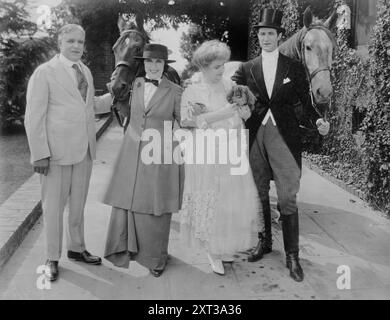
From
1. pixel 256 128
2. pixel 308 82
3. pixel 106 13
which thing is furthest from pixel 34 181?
pixel 106 13

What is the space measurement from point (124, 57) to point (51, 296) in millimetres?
2018

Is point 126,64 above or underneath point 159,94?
above

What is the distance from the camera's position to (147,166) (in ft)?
11.6

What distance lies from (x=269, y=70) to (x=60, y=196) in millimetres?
2000

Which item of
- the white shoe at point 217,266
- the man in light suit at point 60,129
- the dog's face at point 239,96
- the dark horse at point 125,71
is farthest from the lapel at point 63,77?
the white shoe at point 217,266

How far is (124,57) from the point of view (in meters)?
3.80

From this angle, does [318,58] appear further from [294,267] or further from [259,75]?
[294,267]

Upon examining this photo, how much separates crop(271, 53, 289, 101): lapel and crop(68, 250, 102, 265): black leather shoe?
6.66 feet

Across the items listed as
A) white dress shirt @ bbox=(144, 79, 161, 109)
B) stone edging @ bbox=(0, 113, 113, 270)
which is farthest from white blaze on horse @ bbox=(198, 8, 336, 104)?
stone edging @ bbox=(0, 113, 113, 270)

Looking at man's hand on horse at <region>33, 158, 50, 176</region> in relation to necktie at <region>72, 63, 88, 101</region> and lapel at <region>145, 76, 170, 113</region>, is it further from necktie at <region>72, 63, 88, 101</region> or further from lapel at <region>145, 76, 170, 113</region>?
lapel at <region>145, 76, 170, 113</region>

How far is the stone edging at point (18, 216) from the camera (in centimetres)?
402

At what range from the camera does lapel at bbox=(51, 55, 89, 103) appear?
3.45m

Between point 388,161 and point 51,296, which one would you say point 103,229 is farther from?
point 388,161

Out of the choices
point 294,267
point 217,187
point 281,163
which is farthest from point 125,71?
point 294,267
